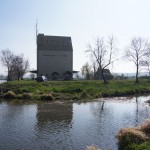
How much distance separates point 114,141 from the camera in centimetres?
1912

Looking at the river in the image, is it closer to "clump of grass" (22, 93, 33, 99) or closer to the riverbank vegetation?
the riverbank vegetation

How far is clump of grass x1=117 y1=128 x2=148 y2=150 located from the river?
0.76 m

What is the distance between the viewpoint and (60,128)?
2344cm

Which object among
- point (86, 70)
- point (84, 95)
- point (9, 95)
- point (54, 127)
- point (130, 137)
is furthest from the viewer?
point (86, 70)

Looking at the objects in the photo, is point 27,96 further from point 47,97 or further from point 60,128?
point 60,128

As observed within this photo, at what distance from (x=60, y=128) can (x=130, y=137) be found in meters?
7.58

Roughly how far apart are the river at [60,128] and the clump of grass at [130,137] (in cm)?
76

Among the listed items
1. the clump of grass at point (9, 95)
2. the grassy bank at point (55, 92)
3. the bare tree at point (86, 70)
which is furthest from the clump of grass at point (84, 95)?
the bare tree at point (86, 70)

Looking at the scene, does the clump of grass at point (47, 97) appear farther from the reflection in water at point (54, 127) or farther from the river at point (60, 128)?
the river at point (60, 128)

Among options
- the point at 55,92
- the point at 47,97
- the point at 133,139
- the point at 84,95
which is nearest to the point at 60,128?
the point at 133,139

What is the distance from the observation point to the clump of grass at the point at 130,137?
16.8 meters

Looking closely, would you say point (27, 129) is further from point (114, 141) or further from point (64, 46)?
point (64, 46)

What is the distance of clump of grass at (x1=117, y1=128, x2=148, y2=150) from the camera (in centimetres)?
1678

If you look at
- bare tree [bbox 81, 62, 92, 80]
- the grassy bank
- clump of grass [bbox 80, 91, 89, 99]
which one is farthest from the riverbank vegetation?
bare tree [bbox 81, 62, 92, 80]
